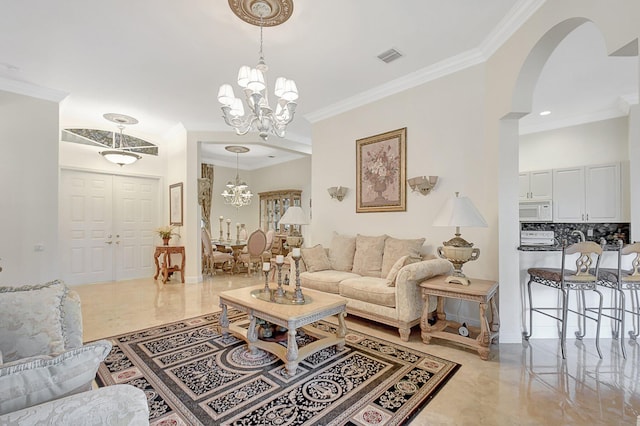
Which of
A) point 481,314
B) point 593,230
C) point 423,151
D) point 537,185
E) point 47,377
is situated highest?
point 423,151

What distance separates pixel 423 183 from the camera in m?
3.76

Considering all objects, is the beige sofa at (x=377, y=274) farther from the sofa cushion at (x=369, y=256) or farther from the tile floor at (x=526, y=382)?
the tile floor at (x=526, y=382)

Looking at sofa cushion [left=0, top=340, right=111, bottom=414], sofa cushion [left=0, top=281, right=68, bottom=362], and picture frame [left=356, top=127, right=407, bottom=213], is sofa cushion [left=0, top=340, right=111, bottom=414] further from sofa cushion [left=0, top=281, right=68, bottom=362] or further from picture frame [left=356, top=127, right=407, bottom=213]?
picture frame [left=356, top=127, right=407, bottom=213]

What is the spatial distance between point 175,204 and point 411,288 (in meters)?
Result: 5.16

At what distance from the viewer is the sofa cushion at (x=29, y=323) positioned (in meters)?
1.43

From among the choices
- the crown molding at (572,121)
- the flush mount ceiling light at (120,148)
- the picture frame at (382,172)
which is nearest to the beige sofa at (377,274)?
the picture frame at (382,172)

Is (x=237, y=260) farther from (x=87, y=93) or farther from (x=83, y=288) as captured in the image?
(x=87, y=93)

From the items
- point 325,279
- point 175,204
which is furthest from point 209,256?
point 325,279

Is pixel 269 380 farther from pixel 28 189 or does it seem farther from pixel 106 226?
pixel 106 226

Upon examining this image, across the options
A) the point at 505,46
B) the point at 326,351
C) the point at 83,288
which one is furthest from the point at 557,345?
the point at 83,288

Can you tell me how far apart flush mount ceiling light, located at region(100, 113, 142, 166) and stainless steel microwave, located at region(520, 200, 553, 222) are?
24.1ft

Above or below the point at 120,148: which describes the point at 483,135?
below

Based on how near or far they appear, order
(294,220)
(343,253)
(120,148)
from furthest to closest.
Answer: (120,148)
(294,220)
(343,253)

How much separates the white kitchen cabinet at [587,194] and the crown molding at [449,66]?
3.21 metres
